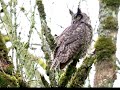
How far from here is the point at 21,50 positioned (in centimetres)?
421

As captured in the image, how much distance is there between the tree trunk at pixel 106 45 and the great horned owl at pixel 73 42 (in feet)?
2.49

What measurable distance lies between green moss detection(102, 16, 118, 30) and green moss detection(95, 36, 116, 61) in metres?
0.15

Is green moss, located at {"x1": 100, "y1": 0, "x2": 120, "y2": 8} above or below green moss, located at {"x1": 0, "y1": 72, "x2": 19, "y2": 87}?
above

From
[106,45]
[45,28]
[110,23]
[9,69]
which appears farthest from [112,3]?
[9,69]

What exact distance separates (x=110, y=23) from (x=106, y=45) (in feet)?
1.06

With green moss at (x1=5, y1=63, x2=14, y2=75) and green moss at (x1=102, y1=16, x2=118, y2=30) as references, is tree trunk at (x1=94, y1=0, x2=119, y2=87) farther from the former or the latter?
green moss at (x1=5, y1=63, x2=14, y2=75)

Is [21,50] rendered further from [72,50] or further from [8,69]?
[72,50]

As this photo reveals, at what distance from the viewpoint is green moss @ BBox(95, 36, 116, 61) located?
14.0 feet

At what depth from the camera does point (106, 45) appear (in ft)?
14.6

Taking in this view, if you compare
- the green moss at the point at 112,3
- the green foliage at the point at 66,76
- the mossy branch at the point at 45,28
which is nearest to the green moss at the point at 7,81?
the green foliage at the point at 66,76

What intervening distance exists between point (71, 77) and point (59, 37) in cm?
198

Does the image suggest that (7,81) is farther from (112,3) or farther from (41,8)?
(112,3)

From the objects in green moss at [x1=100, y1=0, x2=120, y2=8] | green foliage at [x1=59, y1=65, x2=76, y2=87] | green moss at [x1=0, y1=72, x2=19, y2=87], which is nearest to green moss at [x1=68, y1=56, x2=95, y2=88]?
green foliage at [x1=59, y1=65, x2=76, y2=87]

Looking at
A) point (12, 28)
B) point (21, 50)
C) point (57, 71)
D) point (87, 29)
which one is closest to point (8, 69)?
point (21, 50)
